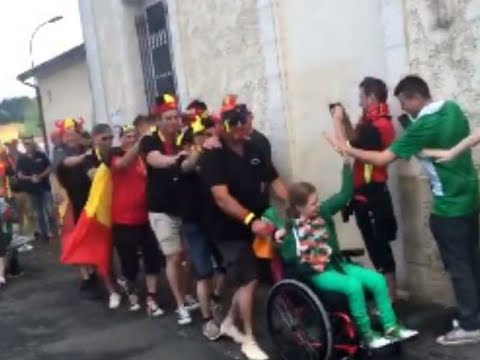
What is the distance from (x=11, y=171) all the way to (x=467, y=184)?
31.8 ft

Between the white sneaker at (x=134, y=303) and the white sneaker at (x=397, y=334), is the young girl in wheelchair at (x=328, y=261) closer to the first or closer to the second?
the white sneaker at (x=397, y=334)

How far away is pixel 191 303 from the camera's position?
6996mm

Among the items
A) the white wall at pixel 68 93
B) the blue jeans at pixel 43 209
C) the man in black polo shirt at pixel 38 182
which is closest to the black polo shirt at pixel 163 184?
the man in black polo shirt at pixel 38 182

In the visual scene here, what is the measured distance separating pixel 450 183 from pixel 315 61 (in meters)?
2.37

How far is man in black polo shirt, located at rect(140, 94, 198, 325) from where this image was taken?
6.23m

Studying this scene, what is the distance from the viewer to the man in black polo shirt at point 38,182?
40.0 ft

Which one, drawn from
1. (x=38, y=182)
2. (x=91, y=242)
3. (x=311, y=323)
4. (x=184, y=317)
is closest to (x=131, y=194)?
(x=91, y=242)

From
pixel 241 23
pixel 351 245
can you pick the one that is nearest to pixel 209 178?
pixel 351 245

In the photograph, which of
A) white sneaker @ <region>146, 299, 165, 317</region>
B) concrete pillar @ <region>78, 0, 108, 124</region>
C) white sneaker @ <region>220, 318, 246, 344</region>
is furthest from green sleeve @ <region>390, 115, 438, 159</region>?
concrete pillar @ <region>78, 0, 108, 124</region>

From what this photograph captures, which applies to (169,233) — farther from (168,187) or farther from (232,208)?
(232,208)

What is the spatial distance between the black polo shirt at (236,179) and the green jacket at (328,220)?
0.26m

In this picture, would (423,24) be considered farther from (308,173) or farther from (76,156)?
(76,156)

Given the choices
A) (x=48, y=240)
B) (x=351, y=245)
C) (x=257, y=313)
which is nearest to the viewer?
(x=257, y=313)

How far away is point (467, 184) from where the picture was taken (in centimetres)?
496
